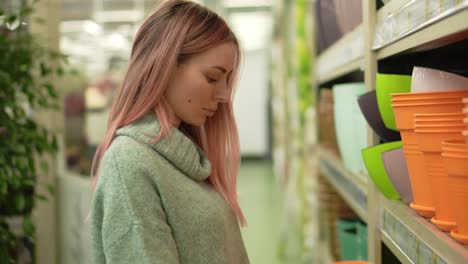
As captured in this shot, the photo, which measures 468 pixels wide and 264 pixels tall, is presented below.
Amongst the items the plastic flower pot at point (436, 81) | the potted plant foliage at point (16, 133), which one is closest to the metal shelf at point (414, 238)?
the plastic flower pot at point (436, 81)

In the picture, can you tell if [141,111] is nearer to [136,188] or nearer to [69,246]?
[136,188]

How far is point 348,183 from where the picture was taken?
1812 millimetres

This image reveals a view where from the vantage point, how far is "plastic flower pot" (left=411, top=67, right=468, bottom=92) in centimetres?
94

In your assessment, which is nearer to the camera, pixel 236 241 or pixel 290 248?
pixel 236 241

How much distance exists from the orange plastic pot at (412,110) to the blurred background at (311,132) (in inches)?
4.9

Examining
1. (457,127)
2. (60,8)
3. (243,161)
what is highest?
(60,8)

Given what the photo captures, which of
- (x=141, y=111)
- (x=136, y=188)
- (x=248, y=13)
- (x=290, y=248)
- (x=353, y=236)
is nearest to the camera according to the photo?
(x=136, y=188)

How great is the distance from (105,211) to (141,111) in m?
0.27

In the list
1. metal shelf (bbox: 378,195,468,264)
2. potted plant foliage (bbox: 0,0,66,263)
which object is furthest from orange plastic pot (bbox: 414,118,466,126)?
potted plant foliage (bbox: 0,0,66,263)

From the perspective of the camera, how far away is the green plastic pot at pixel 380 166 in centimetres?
120

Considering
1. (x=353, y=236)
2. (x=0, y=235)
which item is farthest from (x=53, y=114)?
(x=353, y=236)

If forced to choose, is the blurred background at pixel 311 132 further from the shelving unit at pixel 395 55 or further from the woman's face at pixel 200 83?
the woman's face at pixel 200 83

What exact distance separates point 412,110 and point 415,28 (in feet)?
0.52

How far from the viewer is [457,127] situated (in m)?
0.85
